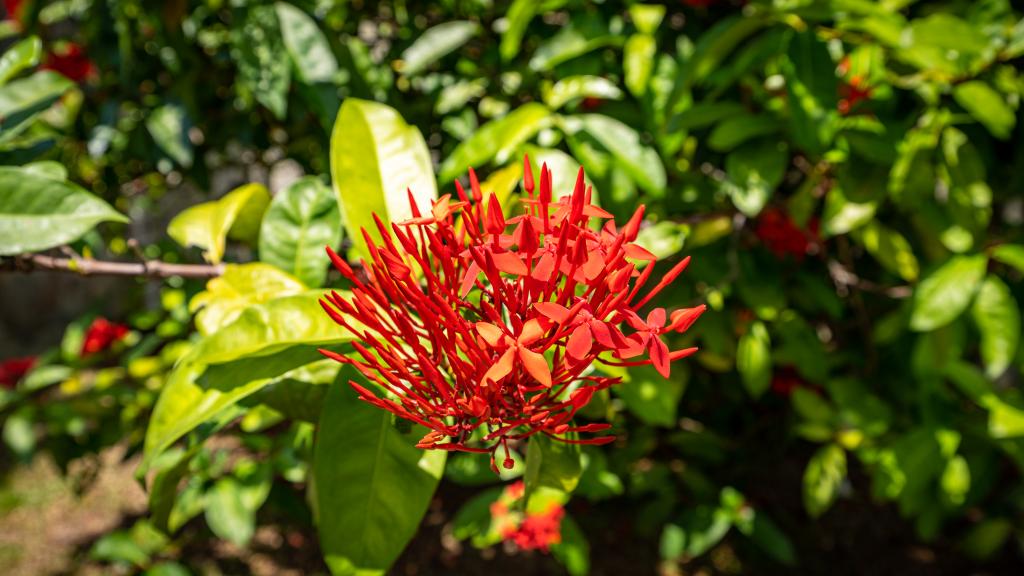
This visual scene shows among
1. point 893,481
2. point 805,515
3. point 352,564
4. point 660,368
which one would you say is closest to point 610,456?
point 893,481

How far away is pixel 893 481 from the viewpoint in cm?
166

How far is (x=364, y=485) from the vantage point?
2.59ft

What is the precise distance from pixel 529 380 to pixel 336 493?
266mm

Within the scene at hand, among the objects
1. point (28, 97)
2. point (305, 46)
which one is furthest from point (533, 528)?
point (28, 97)

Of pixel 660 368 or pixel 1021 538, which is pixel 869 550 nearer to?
pixel 1021 538

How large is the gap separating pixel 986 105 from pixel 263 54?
128 cm

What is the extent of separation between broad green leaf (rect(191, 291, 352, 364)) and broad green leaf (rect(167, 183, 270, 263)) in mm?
313

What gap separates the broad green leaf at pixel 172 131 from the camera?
5.30 feet

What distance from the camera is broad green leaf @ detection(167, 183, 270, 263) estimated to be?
3.52 feet

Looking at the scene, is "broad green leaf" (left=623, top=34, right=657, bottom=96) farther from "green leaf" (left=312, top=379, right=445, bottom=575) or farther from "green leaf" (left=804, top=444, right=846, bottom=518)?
"green leaf" (left=804, top=444, right=846, bottom=518)

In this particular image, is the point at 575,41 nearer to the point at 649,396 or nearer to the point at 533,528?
the point at 649,396

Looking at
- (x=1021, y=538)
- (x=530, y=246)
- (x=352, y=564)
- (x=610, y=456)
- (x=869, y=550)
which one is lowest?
(x=869, y=550)

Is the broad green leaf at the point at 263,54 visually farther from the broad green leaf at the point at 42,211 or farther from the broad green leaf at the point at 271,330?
the broad green leaf at the point at 271,330

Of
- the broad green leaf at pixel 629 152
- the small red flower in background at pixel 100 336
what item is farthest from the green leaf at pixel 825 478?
the small red flower in background at pixel 100 336
